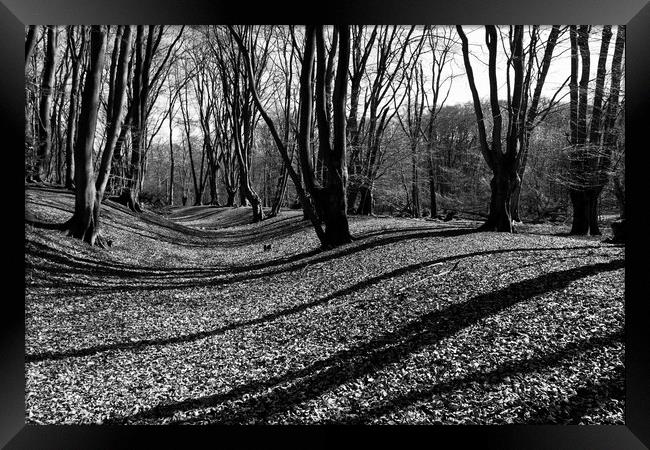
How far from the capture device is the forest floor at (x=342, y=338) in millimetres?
3303

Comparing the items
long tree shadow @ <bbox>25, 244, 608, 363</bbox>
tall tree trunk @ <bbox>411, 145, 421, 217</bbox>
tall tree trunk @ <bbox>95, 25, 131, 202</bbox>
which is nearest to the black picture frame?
long tree shadow @ <bbox>25, 244, 608, 363</bbox>

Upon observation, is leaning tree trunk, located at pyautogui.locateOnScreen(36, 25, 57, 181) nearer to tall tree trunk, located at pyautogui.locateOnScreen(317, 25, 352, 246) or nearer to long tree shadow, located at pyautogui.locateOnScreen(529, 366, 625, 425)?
tall tree trunk, located at pyautogui.locateOnScreen(317, 25, 352, 246)

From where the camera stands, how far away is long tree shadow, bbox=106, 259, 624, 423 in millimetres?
3320

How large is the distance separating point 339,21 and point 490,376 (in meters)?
2.99

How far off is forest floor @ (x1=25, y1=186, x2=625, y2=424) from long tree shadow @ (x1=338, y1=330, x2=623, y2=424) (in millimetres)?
12

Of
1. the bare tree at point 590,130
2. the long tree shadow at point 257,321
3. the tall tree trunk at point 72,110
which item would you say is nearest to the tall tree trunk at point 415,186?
the bare tree at point 590,130

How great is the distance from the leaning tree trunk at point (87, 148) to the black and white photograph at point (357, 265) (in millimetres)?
31

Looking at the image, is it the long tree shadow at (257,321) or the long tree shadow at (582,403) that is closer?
the long tree shadow at (582,403)

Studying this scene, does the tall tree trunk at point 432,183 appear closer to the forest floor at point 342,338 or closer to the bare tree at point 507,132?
the bare tree at point 507,132

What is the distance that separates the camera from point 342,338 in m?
4.20

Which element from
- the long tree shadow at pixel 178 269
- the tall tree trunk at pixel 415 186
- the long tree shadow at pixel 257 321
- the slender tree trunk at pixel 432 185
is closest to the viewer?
the long tree shadow at pixel 257 321

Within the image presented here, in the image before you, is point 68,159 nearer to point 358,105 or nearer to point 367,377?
point 358,105

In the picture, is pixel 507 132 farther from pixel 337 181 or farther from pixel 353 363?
pixel 353 363

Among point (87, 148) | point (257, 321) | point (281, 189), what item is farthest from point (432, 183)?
point (257, 321)
